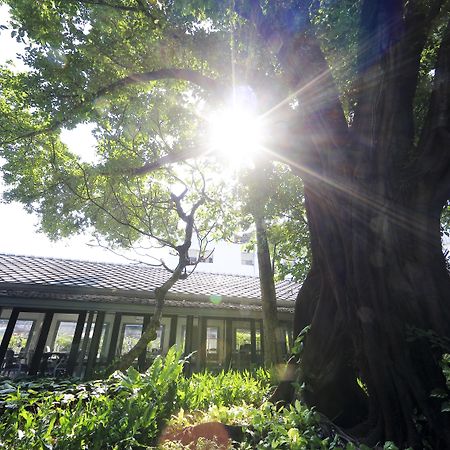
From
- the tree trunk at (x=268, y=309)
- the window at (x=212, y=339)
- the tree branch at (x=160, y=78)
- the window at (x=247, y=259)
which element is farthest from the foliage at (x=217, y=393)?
the window at (x=247, y=259)

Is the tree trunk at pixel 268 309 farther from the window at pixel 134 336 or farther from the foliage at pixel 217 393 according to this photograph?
the window at pixel 134 336

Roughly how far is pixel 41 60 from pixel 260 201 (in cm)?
581

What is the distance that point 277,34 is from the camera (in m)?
3.97

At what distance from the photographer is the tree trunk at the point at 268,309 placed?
7480mm

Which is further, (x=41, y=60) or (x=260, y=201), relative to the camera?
(x=260, y=201)

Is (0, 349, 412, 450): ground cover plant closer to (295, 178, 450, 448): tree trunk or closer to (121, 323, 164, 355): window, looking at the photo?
(295, 178, 450, 448): tree trunk

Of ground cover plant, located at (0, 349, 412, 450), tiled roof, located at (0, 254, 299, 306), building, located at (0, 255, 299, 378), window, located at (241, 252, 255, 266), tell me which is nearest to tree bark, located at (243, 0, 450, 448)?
ground cover plant, located at (0, 349, 412, 450)

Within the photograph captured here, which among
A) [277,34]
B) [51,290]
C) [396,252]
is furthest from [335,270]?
[51,290]

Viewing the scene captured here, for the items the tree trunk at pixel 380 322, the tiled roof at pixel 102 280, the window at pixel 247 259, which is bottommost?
the tree trunk at pixel 380 322

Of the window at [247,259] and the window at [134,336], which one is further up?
the window at [247,259]

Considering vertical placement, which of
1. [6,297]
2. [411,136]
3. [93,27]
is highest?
[93,27]

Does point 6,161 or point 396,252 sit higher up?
point 6,161

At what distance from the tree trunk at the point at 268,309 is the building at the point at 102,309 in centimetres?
238

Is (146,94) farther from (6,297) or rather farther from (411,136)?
(6,297)
